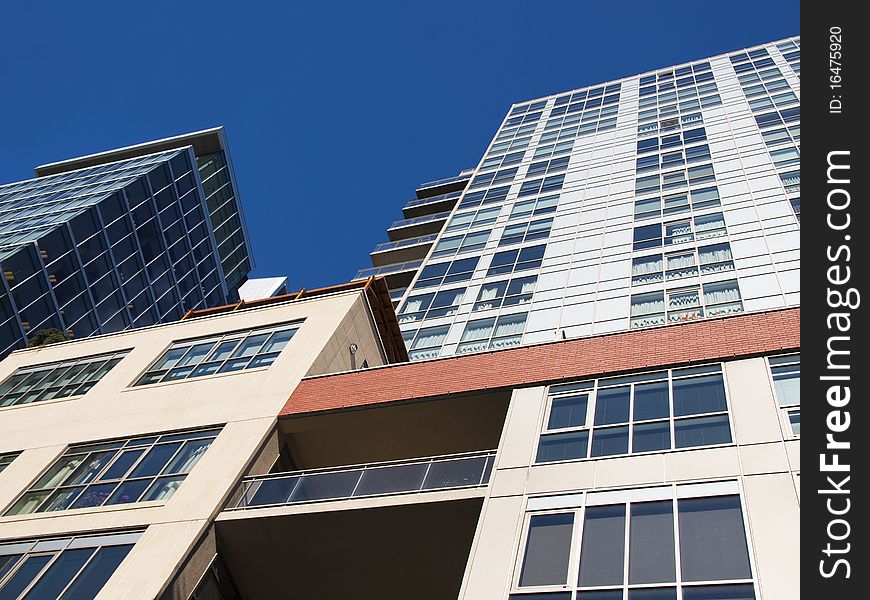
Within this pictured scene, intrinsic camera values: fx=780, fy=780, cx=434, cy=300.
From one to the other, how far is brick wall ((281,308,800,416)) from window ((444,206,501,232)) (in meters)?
25.9

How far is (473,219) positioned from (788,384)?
32221mm

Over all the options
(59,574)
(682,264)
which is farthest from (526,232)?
(59,574)

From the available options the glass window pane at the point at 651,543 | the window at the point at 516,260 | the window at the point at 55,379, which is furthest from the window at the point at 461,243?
the glass window pane at the point at 651,543

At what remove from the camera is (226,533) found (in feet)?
51.4

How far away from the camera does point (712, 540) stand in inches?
462

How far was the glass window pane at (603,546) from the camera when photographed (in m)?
11.6

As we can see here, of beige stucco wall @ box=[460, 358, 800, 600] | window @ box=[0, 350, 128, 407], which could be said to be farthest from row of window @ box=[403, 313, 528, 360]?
beige stucco wall @ box=[460, 358, 800, 600]

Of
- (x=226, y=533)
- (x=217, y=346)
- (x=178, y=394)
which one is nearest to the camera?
(x=226, y=533)

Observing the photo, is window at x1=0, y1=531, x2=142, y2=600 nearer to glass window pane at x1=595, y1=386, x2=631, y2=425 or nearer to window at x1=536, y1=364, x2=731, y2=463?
window at x1=536, y1=364, x2=731, y2=463

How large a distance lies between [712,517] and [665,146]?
3754 centimetres

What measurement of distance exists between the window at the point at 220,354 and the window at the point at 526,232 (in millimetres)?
19261
